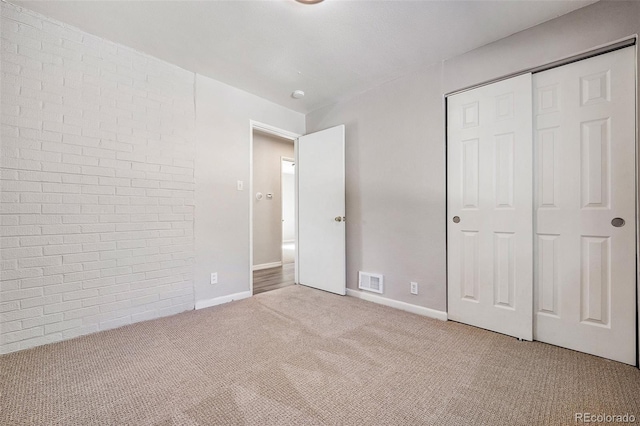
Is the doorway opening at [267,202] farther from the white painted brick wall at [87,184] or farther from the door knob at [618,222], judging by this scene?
the door knob at [618,222]

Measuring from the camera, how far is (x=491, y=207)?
2.38m

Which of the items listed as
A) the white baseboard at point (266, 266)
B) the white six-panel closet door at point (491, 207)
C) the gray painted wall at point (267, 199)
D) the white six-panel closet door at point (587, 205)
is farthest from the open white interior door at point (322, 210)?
the white six-panel closet door at point (587, 205)

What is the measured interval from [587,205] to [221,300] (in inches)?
133

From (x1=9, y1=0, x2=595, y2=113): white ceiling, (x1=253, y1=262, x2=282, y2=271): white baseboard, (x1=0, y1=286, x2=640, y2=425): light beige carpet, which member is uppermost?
(x1=9, y1=0, x2=595, y2=113): white ceiling

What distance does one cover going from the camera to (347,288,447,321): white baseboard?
265 centimetres

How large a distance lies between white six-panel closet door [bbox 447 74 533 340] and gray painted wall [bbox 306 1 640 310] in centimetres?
12

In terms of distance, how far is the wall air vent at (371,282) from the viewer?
121 inches

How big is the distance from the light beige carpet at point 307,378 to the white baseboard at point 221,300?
46 cm

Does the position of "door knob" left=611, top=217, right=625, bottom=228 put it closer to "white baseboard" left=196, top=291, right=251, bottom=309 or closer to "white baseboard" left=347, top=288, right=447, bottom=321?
"white baseboard" left=347, top=288, right=447, bottom=321

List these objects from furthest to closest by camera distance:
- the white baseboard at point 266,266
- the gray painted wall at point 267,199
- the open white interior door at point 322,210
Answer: the gray painted wall at point 267,199 < the white baseboard at point 266,266 < the open white interior door at point 322,210

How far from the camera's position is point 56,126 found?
7.00 feet

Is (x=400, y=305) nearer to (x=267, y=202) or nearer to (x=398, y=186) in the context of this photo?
(x=398, y=186)

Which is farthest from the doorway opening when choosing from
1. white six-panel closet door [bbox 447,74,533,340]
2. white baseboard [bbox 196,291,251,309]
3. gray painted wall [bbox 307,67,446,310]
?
A: white six-panel closet door [bbox 447,74,533,340]

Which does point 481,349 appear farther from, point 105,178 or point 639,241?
point 105,178
